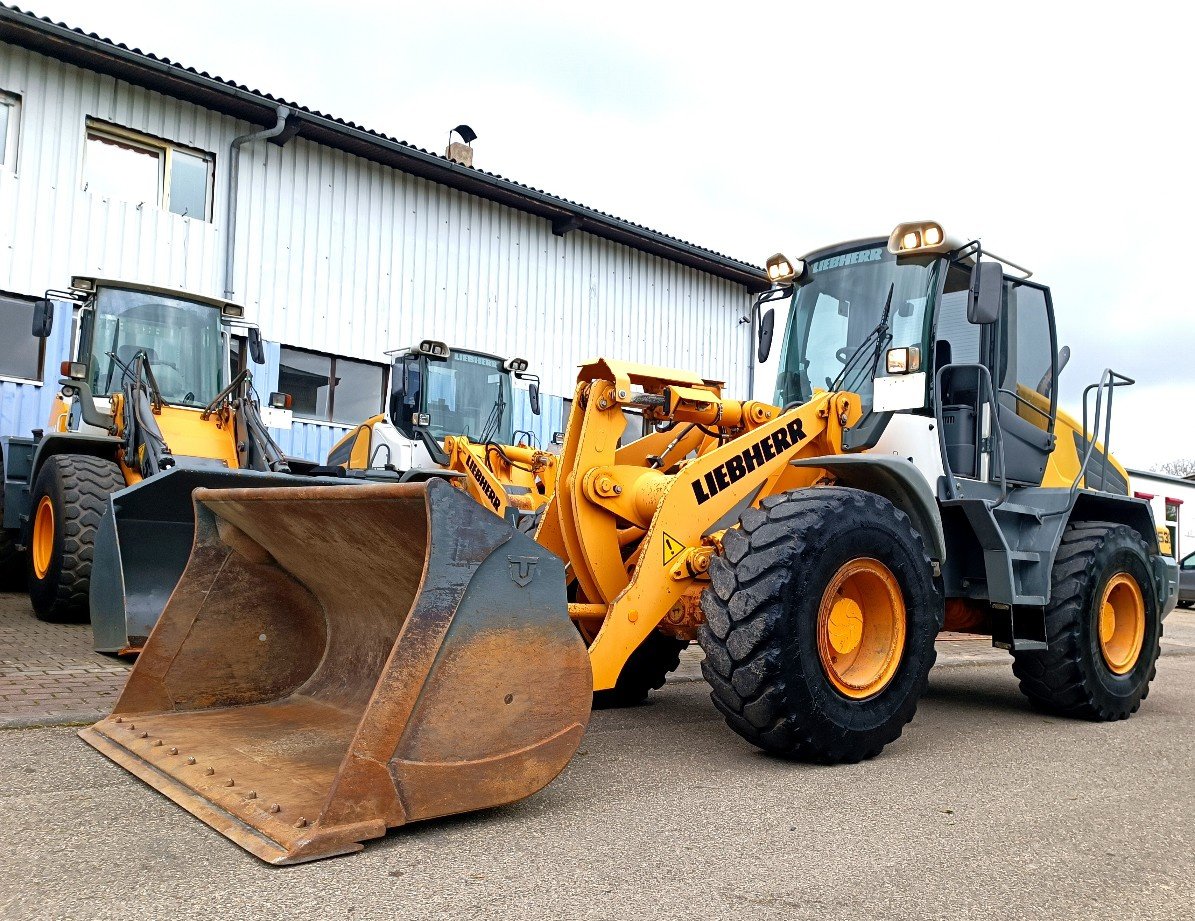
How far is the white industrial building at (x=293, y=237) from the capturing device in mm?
12305

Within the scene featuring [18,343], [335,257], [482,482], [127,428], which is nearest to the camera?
[127,428]

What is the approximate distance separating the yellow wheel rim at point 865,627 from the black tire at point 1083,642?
5.49 feet

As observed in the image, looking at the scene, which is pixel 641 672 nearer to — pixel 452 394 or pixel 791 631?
pixel 791 631

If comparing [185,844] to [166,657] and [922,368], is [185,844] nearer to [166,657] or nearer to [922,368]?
[166,657]

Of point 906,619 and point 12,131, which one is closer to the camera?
point 906,619

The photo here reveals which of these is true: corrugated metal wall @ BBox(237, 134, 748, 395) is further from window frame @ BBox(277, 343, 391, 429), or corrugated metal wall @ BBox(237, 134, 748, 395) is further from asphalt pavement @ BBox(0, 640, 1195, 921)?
asphalt pavement @ BBox(0, 640, 1195, 921)

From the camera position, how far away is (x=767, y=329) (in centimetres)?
657

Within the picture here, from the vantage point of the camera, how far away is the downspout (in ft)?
45.0

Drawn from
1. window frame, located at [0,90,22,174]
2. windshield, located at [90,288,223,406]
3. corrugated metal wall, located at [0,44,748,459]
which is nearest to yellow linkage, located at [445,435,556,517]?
windshield, located at [90,288,223,406]

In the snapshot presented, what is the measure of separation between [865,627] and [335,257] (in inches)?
469

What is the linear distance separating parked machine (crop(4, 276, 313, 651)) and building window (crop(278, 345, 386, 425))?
4.45 m

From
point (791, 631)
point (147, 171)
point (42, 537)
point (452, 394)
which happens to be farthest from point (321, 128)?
point (791, 631)

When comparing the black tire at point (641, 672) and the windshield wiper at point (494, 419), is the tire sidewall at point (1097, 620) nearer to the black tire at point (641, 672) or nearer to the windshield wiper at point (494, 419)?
the black tire at point (641, 672)

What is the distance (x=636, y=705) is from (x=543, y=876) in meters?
2.97
